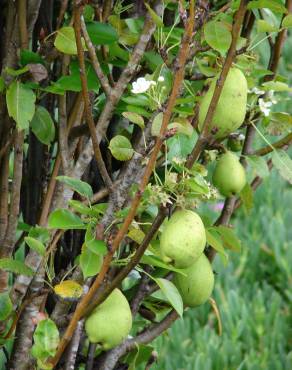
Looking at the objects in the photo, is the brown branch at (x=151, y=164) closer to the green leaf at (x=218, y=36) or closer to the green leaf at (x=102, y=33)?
the green leaf at (x=218, y=36)

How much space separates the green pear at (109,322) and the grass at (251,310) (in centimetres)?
83

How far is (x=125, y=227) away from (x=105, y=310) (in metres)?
0.13

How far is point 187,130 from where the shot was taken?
3.37 ft

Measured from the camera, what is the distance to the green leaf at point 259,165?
1.26 meters

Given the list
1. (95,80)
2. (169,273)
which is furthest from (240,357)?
(95,80)

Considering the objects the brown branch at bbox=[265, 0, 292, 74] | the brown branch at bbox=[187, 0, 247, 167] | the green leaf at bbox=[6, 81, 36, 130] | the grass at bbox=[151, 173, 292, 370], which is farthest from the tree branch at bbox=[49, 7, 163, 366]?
the grass at bbox=[151, 173, 292, 370]

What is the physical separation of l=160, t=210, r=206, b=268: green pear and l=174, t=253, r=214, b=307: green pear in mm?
201

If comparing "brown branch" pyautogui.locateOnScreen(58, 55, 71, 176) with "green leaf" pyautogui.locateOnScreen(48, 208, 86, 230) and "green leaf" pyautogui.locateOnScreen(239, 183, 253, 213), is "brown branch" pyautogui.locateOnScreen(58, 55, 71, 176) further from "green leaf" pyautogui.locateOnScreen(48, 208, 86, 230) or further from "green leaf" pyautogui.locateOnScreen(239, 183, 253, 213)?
"green leaf" pyautogui.locateOnScreen(239, 183, 253, 213)

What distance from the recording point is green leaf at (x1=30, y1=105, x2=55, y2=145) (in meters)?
1.22

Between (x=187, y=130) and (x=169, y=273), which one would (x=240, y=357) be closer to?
(x=169, y=273)

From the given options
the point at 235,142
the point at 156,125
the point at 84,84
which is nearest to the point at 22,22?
the point at 84,84

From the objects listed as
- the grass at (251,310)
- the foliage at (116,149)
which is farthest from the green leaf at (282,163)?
the grass at (251,310)

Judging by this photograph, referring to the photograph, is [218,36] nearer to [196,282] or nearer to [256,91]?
[256,91]

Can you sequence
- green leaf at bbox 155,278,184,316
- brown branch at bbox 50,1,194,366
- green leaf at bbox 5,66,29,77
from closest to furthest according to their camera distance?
1. brown branch at bbox 50,1,194,366
2. green leaf at bbox 155,278,184,316
3. green leaf at bbox 5,66,29,77
